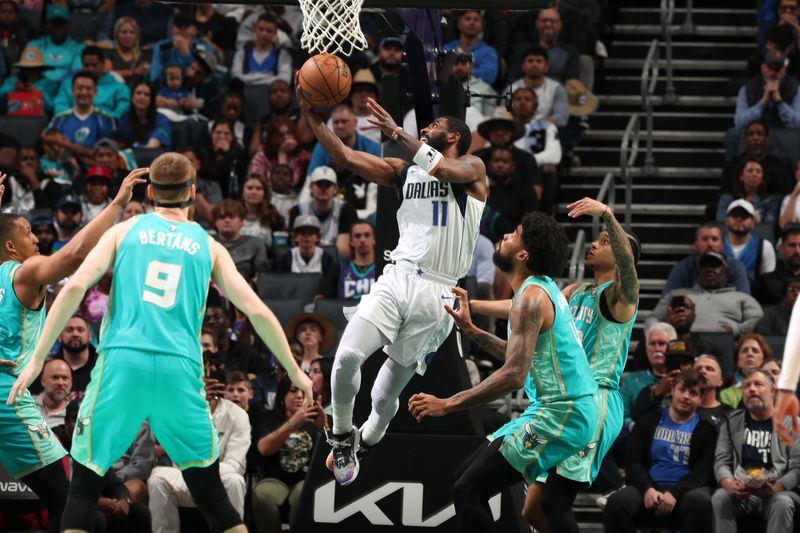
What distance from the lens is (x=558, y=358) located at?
8.07 meters

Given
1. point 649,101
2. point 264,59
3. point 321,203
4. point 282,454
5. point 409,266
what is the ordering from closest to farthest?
point 409,266, point 282,454, point 321,203, point 649,101, point 264,59

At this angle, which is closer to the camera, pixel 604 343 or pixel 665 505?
pixel 604 343

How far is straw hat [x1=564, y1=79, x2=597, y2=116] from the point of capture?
16.0 m

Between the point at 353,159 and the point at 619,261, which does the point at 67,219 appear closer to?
the point at 353,159

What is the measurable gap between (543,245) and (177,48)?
9344 millimetres

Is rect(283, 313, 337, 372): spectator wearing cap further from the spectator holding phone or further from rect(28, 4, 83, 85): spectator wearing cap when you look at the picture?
rect(28, 4, 83, 85): spectator wearing cap

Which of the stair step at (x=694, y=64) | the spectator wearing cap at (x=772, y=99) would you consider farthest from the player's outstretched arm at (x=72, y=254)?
the stair step at (x=694, y=64)

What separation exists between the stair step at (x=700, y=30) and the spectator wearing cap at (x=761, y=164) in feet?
10.5

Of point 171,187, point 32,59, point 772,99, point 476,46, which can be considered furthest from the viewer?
point 32,59

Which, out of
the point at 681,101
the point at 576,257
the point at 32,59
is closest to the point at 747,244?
the point at 576,257

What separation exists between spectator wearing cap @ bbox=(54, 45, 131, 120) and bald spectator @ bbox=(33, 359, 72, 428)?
5273mm

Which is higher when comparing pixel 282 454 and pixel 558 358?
pixel 558 358

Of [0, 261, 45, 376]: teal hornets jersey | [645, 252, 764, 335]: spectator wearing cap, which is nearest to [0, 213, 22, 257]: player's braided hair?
[0, 261, 45, 376]: teal hornets jersey

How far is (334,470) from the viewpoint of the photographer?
360 inches
